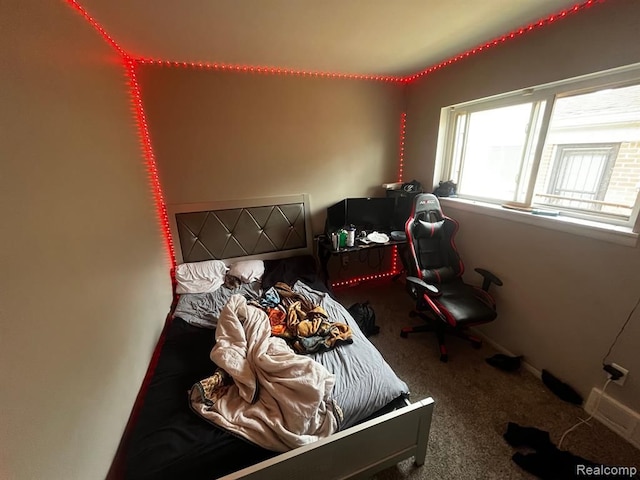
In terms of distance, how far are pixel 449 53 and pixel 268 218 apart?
2.28 meters

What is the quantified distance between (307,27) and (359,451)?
8.01 ft

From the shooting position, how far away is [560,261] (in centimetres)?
173

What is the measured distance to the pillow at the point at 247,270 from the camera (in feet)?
8.02

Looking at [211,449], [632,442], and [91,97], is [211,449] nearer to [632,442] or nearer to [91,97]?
[91,97]

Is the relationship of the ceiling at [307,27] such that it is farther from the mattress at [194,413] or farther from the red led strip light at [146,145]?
the mattress at [194,413]

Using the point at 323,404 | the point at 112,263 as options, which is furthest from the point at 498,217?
the point at 112,263

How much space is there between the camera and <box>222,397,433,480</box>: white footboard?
3.14 feet

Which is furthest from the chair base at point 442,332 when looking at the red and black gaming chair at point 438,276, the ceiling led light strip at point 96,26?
the ceiling led light strip at point 96,26

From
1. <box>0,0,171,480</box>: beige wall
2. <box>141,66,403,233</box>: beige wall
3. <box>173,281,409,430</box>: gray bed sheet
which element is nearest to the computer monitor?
<box>141,66,403,233</box>: beige wall

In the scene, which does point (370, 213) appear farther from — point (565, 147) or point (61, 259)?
point (61, 259)

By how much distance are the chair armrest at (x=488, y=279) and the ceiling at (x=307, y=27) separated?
179 centimetres

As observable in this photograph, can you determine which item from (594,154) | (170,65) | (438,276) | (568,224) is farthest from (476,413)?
(170,65)

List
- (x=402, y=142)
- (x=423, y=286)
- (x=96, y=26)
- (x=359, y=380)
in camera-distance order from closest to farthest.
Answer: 1. (x=359, y=380)
2. (x=96, y=26)
3. (x=423, y=286)
4. (x=402, y=142)

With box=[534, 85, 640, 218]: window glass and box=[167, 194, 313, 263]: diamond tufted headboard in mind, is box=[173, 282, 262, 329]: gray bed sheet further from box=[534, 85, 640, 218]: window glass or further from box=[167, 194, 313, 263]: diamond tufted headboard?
box=[534, 85, 640, 218]: window glass
